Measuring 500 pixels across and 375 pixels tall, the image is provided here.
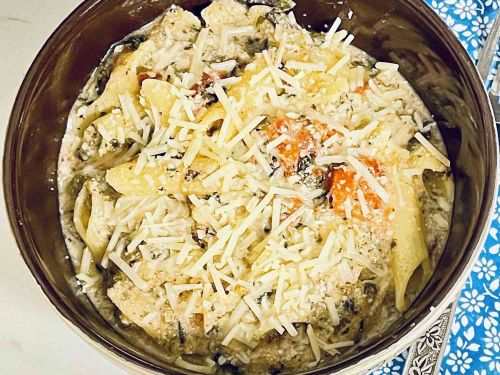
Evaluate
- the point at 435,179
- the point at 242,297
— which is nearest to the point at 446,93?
the point at 435,179

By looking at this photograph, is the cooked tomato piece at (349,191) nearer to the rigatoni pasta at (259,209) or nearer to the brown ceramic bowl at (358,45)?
the rigatoni pasta at (259,209)

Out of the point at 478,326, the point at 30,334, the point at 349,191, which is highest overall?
the point at 349,191

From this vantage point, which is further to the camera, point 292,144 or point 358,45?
point 358,45

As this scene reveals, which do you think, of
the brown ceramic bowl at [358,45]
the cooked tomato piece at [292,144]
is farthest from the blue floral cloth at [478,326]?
the cooked tomato piece at [292,144]

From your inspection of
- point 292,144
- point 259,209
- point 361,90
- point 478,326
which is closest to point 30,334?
point 259,209

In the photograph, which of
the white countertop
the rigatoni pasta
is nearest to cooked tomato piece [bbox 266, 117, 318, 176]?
the rigatoni pasta

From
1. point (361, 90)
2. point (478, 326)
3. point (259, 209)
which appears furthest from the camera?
point (478, 326)

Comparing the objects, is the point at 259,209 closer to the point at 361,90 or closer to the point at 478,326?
the point at 361,90

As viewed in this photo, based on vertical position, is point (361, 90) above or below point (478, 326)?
above
